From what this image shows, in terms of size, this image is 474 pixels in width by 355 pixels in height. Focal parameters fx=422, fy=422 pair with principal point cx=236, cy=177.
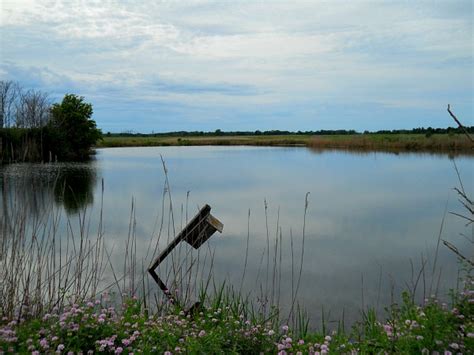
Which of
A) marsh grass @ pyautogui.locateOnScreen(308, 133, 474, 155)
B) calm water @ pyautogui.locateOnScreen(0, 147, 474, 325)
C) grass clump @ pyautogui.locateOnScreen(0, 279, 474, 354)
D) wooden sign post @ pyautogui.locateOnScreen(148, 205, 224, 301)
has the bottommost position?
calm water @ pyautogui.locateOnScreen(0, 147, 474, 325)

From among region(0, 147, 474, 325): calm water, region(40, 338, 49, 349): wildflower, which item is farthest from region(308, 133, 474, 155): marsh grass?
region(40, 338, 49, 349): wildflower

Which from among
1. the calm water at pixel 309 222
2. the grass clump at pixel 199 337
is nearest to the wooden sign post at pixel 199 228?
the calm water at pixel 309 222

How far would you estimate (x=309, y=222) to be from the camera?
404 inches

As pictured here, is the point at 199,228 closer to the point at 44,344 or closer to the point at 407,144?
the point at 44,344

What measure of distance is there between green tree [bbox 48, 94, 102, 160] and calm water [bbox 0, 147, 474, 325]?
11369mm

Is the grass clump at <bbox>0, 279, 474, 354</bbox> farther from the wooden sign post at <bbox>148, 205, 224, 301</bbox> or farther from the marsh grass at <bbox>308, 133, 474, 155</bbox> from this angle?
the marsh grass at <bbox>308, 133, 474, 155</bbox>

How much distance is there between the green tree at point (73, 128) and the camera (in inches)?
1176

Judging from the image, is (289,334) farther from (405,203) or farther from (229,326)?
(405,203)

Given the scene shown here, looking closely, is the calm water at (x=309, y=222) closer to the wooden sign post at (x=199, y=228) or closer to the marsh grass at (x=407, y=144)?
the wooden sign post at (x=199, y=228)

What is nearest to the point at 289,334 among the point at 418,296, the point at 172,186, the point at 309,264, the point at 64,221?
the point at 418,296

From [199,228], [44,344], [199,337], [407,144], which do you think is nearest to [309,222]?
[199,228]

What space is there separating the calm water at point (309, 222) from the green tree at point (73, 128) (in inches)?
448

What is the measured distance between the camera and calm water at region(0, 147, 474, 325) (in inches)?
225

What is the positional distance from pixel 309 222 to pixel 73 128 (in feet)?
91.7
